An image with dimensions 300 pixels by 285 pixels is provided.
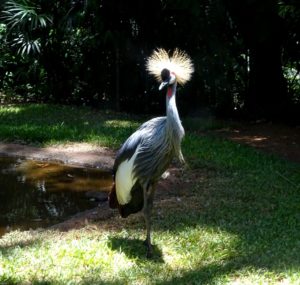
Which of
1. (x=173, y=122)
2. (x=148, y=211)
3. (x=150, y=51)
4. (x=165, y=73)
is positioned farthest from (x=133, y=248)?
(x=150, y=51)

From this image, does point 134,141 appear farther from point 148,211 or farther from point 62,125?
point 62,125

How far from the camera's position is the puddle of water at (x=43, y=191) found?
6.41 m

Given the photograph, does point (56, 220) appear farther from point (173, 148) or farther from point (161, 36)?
point (161, 36)

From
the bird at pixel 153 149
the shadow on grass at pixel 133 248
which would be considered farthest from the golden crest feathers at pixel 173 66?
the shadow on grass at pixel 133 248

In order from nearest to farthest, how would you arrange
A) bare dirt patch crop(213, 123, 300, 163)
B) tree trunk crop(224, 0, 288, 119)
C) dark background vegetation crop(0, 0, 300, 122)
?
bare dirt patch crop(213, 123, 300, 163) < tree trunk crop(224, 0, 288, 119) < dark background vegetation crop(0, 0, 300, 122)

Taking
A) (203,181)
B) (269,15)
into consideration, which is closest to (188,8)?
(269,15)

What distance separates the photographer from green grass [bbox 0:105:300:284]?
4.70 metres

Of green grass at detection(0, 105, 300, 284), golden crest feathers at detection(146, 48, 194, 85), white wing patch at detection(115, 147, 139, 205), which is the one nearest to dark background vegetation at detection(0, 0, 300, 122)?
green grass at detection(0, 105, 300, 284)

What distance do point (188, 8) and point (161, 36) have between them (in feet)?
3.37

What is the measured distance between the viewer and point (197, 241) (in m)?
5.37

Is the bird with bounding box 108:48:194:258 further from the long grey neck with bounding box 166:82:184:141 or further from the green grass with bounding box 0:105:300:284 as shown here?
the green grass with bounding box 0:105:300:284

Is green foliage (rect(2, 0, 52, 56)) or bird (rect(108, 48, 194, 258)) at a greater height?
green foliage (rect(2, 0, 52, 56))

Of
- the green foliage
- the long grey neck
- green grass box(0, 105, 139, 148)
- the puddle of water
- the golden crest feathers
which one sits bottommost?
the puddle of water

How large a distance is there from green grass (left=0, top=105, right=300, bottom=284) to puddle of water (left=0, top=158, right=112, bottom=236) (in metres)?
0.71
